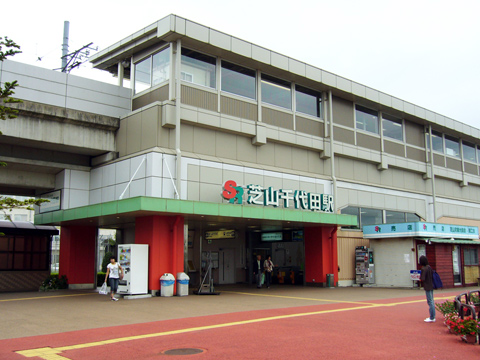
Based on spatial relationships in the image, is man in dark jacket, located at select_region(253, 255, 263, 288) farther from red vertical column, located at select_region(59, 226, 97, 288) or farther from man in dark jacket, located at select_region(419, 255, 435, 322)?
man in dark jacket, located at select_region(419, 255, 435, 322)

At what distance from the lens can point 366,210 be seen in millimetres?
29078

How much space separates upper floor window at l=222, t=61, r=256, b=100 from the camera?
2391 cm

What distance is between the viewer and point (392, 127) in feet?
106

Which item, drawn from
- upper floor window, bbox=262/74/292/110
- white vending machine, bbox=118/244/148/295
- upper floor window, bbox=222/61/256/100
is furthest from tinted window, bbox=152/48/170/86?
white vending machine, bbox=118/244/148/295

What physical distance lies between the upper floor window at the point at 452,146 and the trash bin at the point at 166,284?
25131mm

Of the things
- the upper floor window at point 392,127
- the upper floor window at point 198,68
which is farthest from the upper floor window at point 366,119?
the upper floor window at point 198,68

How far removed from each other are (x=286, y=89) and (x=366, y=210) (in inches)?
339

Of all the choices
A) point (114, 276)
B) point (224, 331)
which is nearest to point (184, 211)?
point (114, 276)

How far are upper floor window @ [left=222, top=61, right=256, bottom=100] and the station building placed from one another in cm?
6

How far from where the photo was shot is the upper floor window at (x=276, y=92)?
83.8ft

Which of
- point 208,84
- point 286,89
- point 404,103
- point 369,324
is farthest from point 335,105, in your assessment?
point 369,324

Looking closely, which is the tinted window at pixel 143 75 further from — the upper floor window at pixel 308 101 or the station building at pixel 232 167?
the upper floor window at pixel 308 101

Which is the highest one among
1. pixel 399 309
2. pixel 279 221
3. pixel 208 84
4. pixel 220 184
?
pixel 208 84

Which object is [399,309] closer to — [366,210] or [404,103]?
[366,210]
